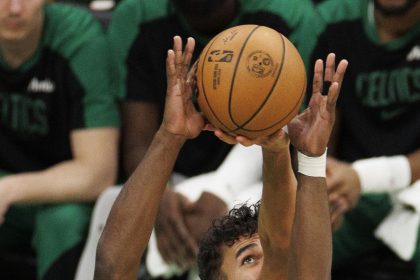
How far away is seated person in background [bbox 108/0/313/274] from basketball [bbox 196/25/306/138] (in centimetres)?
113

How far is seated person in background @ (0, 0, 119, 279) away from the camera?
4316 millimetres

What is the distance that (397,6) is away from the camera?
416 centimetres

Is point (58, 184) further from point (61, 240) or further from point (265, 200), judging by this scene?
point (265, 200)

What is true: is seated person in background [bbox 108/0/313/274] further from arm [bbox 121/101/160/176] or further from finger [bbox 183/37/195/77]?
finger [bbox 183/37/195/77]

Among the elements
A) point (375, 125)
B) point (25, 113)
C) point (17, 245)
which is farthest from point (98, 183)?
point (375, 125)

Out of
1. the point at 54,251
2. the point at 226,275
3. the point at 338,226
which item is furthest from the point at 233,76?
the point at 54,251

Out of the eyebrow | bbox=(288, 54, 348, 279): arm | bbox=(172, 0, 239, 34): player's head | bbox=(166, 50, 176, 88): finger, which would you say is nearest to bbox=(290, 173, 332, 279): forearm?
bbox=(288, 54, 348, 279): arm

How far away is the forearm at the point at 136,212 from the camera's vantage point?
2.94m

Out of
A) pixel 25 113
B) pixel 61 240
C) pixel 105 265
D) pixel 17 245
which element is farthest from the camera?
pixel 17 245

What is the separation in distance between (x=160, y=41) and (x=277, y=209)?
1495 millimetres

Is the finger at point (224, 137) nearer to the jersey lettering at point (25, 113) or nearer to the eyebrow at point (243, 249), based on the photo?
the eyebrow at point (243, 249)

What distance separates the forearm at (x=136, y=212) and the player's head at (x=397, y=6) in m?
1.49

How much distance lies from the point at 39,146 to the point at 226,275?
1.67 meters

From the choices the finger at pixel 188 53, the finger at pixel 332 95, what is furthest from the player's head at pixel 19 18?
the finger at pixel 332 95
